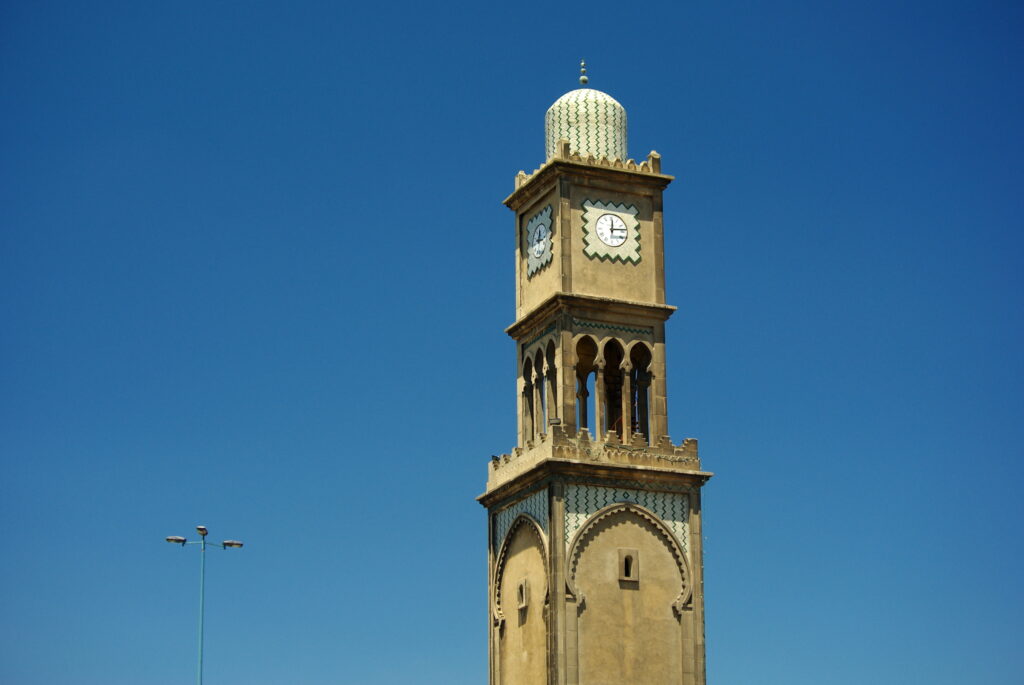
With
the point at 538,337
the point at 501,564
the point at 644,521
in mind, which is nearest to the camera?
the point at 644,521

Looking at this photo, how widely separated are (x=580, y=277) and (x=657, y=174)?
470 cm

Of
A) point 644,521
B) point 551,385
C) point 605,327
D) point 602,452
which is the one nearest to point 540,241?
point 605,327

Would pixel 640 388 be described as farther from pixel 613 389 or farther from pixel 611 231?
pixel 611 231

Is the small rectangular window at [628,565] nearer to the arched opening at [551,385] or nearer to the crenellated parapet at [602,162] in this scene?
the arched opening at [551,385]

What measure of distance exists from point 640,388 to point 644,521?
4900 mm

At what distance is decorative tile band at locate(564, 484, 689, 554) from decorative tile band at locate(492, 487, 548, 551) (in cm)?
82

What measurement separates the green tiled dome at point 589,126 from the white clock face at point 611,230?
85.9 inches

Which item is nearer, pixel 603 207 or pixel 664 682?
pixel 664 682

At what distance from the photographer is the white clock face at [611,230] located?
231 ft

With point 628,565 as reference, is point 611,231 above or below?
above

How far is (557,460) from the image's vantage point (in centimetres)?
6644

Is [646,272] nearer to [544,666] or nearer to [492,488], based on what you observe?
[492,488]

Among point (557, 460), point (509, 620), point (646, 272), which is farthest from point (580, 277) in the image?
point (509, 620)

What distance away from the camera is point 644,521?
222 ft
